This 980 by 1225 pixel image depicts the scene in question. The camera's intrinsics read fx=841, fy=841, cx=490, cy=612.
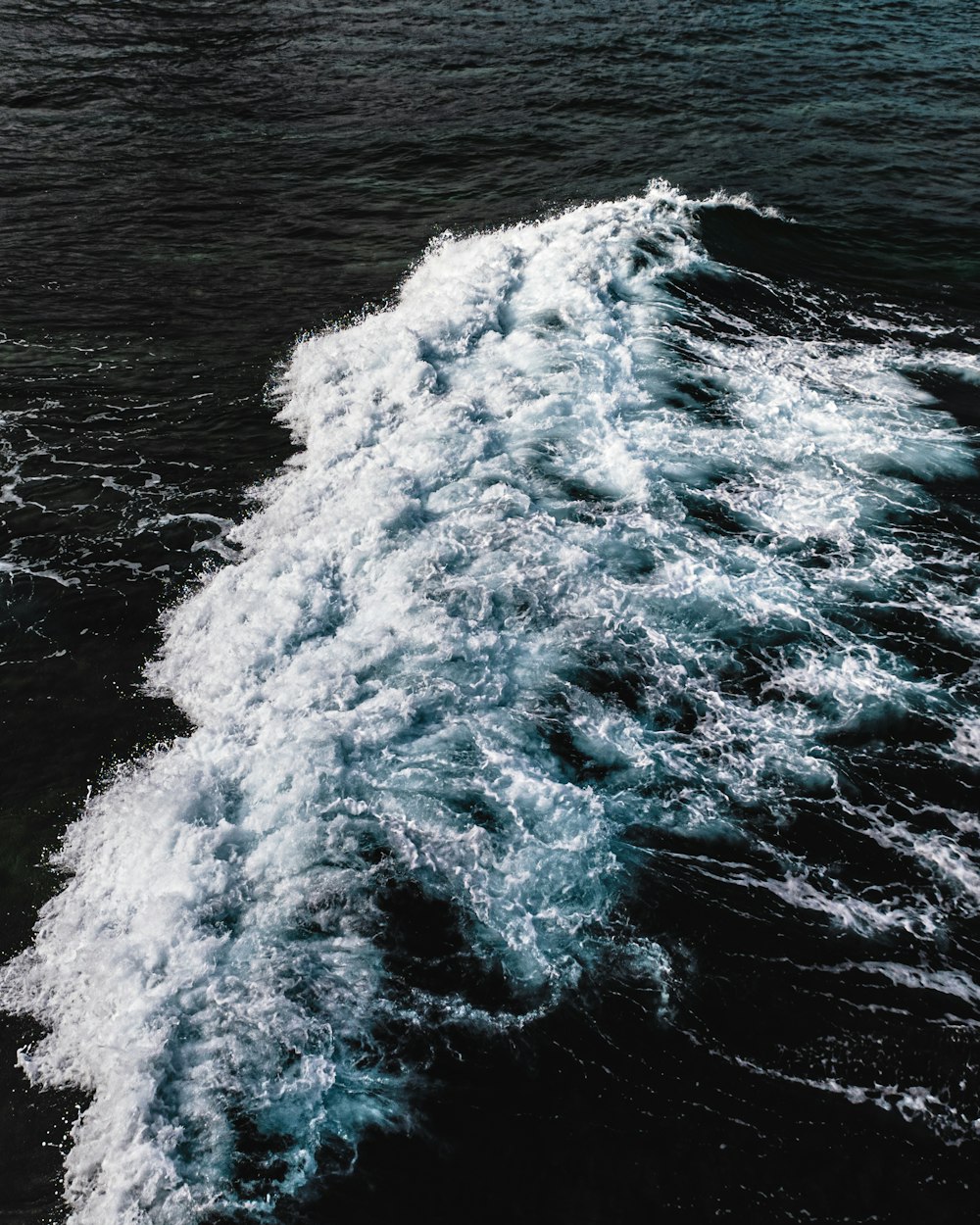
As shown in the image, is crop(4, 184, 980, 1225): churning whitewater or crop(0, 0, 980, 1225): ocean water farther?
crop(4, 184, 980, 1225): churning whitewater

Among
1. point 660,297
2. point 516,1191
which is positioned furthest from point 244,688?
point 660,297

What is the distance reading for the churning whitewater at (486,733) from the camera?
4594 mm

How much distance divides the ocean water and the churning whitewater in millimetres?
31

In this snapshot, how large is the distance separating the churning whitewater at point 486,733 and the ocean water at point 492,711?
0.03m

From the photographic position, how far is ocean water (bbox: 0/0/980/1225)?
173 inches

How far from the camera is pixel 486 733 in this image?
6230 mm

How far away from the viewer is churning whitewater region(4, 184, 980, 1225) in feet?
15.1

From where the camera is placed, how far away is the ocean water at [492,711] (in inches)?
173

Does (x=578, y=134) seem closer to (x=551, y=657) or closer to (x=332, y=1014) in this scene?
(x=551, y=657)

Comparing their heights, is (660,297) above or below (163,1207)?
above

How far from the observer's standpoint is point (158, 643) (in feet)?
23.7

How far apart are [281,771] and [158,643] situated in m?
2.08

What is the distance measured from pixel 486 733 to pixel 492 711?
215mm

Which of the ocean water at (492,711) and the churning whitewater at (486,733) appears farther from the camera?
the churning whitewater at (486,733)
